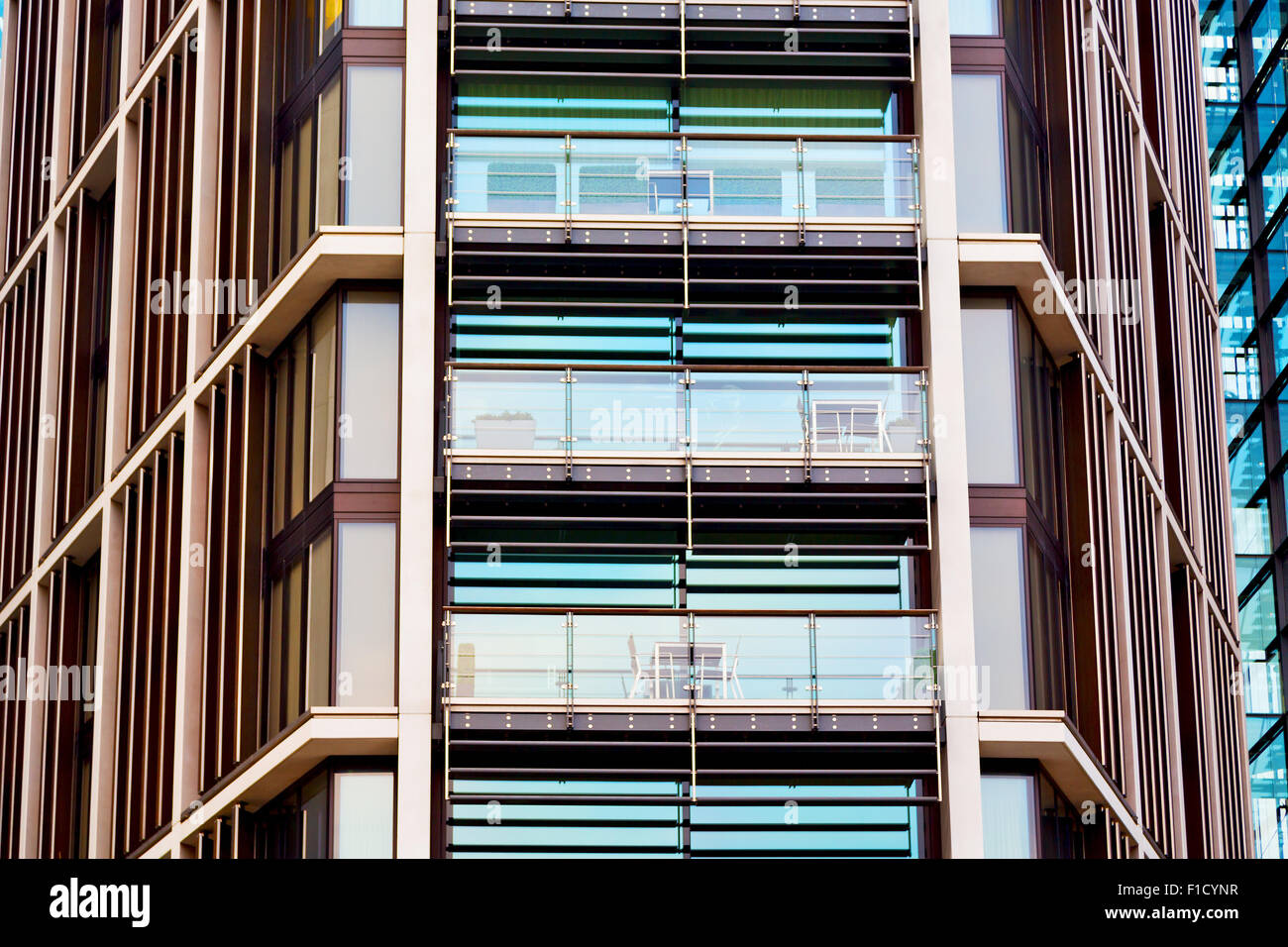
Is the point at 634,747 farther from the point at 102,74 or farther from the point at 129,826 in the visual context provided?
the point at 102,74

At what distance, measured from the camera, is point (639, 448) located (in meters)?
37.7

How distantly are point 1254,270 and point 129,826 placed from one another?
67079 mm

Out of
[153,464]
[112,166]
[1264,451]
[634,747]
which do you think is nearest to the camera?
[634,747]

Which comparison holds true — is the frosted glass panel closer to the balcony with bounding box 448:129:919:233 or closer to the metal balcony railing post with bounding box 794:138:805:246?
the balcony with bounding box 448:129:919:233

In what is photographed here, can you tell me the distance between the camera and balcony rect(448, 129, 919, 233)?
127 feet

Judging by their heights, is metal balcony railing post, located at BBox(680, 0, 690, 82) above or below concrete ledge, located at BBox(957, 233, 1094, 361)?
above

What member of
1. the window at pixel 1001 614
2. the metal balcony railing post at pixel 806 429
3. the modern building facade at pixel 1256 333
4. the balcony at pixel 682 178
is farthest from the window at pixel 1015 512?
the modern building facade at pixel 1256 333

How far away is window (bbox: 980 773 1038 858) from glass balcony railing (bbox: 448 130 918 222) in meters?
9.12

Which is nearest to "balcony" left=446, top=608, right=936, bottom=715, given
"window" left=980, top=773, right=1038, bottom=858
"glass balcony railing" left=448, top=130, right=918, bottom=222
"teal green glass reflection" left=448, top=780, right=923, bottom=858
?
"teal green glass reflection" left=448, top=780, right=923, bottom=858

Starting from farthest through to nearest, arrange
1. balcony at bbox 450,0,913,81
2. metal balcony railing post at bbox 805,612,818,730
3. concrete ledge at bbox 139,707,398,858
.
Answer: balcony at bbox 450,0,913,81
metal balcony railing post at bbox 805,612,818,730
concrete ledge at bbox 139,707,398,858

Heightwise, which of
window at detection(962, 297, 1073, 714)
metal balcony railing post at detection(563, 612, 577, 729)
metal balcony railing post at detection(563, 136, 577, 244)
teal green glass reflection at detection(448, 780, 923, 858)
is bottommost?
teal green glass reflection at detection(448, 780, 923, 858)

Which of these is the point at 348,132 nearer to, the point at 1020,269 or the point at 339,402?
the point at 339,402
